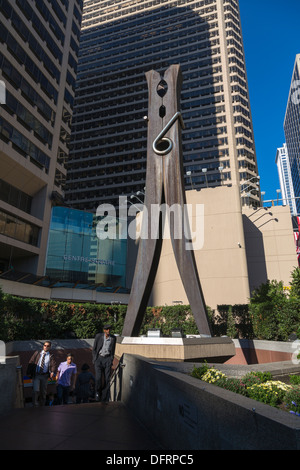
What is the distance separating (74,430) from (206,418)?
2.33 m

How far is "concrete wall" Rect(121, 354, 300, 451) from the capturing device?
7.22 ft

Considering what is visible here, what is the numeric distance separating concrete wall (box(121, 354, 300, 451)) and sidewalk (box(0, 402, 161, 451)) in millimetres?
321

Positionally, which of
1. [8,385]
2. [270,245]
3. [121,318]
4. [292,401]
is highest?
[270,245]

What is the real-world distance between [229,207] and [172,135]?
16358mm

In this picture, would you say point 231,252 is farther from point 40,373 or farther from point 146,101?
point 146,101

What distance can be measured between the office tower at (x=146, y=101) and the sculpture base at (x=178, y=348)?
48484 millimetres

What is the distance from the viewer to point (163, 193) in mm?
11734

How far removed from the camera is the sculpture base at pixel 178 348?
8867 millimetres

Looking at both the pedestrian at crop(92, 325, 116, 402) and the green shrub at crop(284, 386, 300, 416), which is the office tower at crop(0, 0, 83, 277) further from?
the green shrub at crop(284, 386, 300, 416)

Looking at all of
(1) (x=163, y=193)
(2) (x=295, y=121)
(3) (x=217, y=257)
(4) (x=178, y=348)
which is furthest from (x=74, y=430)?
(2) (x=295, y=121)

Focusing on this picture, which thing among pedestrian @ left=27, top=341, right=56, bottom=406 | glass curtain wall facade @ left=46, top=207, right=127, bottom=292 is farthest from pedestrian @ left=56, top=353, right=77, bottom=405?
glass curtain wall facade @ left=46, top=207, right=127, bottom=292

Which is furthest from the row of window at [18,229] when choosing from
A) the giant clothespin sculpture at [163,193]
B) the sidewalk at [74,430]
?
the sidewalk at [74,430]

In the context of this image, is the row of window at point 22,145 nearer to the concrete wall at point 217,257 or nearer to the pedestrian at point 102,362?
the concrete wall at point 217,257

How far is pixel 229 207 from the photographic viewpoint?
1061 inches
